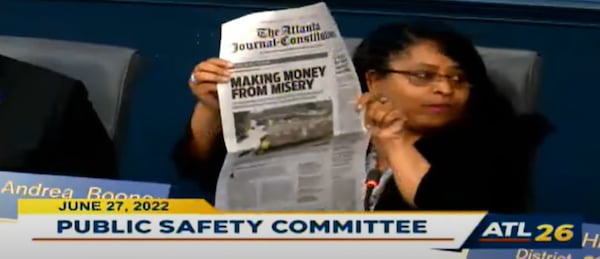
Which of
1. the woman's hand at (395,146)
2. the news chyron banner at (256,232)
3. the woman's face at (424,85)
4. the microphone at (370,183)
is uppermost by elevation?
the woman's face at (424,85)

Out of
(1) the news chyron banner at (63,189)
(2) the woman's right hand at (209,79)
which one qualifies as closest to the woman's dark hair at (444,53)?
(2) the woman's right hand at (209,79)

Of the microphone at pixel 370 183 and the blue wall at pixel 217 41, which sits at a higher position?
the blue wall at pixel 217 41

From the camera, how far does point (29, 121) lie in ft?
7.81

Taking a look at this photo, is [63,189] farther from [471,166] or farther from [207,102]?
[471,166]

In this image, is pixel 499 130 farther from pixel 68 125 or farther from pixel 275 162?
pixel 68 125

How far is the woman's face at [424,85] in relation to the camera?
238 centimetres

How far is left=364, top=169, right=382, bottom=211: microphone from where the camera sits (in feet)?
7.93

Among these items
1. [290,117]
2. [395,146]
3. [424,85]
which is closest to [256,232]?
[290,117]

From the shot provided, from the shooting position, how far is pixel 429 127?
240 cm

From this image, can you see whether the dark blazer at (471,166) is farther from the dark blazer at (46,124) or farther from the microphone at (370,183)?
the dark blazer at (46,124)

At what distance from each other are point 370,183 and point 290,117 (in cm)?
27

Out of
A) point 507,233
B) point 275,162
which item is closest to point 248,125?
point 275,162

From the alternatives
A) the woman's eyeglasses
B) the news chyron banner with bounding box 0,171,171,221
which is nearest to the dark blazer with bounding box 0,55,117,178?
the news chyron banner with bounding box 0,171,171,221

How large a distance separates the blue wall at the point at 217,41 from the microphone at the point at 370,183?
363mm
